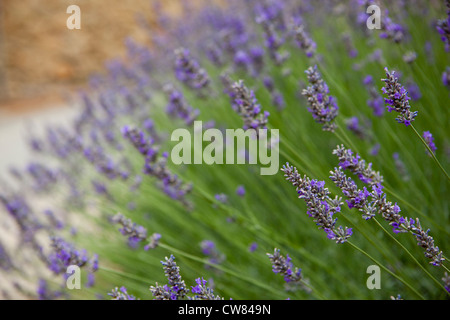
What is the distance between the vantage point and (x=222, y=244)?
1.94 m

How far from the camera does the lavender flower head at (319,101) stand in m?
0.93

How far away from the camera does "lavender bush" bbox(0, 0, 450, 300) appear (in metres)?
0.93

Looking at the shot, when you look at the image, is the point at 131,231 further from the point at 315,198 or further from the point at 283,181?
the point at 283,181

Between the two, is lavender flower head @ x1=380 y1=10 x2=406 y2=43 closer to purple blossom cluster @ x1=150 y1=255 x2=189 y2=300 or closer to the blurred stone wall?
purple blossom cluster @ x1=150 y1=255 x2=189 y2=300

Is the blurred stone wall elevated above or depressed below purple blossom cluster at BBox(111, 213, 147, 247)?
above

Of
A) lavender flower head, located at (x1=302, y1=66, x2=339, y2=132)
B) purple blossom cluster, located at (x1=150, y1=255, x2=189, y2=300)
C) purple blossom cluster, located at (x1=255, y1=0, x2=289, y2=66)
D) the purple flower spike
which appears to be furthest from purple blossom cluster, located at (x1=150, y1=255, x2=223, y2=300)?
purple blossom cluster, located at (x1=255, y1=0, x2=289, y2=66)

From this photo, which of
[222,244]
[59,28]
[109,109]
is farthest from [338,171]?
[59,28]

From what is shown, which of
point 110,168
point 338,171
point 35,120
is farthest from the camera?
point 35,120

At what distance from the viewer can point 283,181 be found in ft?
5.88

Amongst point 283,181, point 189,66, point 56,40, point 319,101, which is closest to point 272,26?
point 189,66

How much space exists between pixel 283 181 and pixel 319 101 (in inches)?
33.1

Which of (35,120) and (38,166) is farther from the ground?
(35,120)
